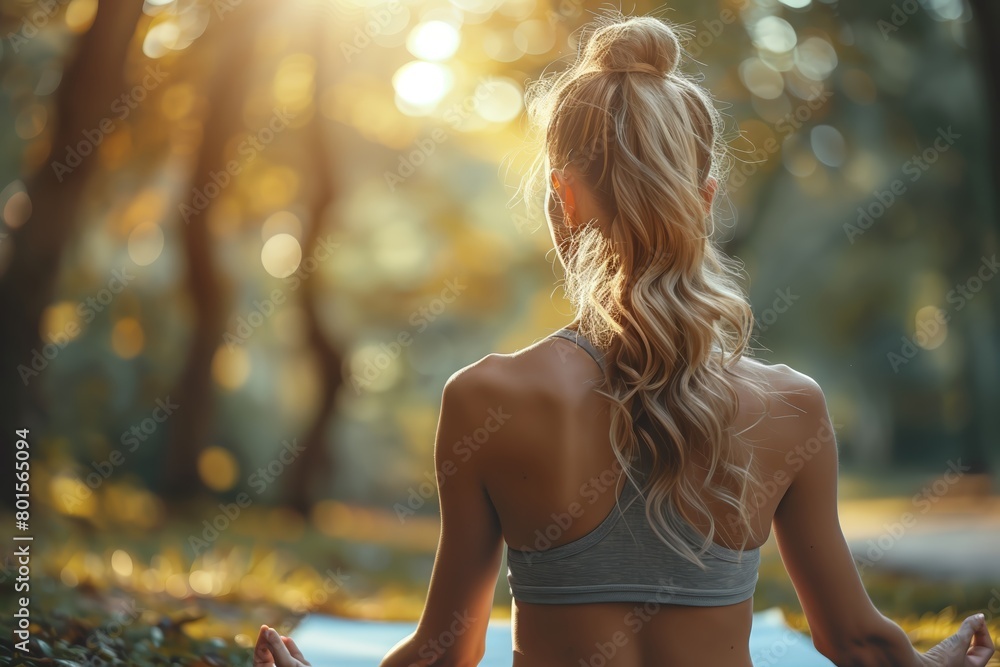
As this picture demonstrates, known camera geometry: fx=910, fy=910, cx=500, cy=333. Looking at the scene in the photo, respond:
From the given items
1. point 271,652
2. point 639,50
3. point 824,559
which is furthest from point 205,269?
point 824,559

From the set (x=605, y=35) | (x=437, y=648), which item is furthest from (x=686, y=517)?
(x=605, y=35)

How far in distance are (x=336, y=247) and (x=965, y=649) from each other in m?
12.4

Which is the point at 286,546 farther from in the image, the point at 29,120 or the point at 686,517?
the point at 686,517

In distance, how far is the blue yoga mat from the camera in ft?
10.6

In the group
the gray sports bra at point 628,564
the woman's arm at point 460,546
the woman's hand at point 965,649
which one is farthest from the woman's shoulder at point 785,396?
the woman's hand at point 965,649

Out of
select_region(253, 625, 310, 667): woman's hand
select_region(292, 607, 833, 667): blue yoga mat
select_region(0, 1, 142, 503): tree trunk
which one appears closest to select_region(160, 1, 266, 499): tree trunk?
select_region(0, 1, 142, 503): tree trunk

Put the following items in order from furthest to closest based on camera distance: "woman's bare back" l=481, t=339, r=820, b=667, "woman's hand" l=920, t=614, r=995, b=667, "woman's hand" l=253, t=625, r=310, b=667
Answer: "woman's hand" l=920, t=614, r=995, b=667 → "woman's hand" l=253, t=625, r=310, b=667 → "woman's bare back" l=481, t=339, r=820, b=667

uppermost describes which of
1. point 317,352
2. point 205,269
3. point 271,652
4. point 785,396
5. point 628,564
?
point 785,396

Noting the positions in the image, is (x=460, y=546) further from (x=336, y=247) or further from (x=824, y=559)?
(x=336, y=247)

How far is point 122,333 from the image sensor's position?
10.9 meters

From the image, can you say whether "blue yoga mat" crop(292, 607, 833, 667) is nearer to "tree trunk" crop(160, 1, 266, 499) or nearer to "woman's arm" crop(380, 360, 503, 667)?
"woman's arm" crop(380, 360, 503, 667)

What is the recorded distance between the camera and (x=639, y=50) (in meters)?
1.75

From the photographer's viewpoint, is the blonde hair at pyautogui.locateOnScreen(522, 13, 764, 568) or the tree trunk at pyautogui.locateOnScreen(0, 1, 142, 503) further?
the tree trunk at pyautogui.locateOnScreen(0, 1, 142, 503)

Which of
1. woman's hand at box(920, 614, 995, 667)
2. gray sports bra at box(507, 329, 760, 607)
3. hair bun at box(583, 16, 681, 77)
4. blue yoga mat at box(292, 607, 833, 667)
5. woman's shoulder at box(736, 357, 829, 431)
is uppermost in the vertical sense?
hair bun at box(583, 16, 681, 77)
